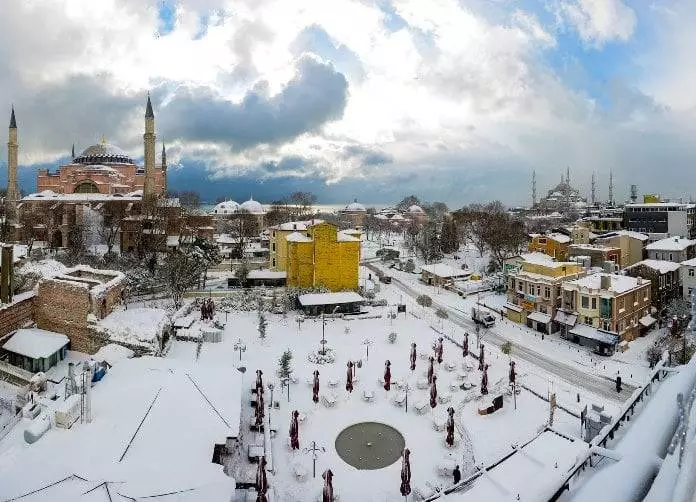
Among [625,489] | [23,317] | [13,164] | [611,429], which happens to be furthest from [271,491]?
[13,164]

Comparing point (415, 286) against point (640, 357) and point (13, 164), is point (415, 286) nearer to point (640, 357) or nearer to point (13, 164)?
point (640, 357)

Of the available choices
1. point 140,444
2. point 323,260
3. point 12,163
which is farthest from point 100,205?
point 140,444

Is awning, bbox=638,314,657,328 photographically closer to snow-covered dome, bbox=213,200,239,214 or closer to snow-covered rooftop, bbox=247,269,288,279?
snow-covered rooftop, bbox=247,269,288,279

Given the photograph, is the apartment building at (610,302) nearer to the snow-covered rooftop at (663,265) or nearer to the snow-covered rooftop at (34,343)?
the snow-covered rooftop at (663,265)

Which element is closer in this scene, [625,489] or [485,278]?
[625,489]

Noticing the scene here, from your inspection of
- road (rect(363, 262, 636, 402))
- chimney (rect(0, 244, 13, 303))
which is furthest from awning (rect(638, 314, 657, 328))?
chimney (rect(0, 244, 13, 303))

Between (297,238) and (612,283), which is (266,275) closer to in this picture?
(297,238)
